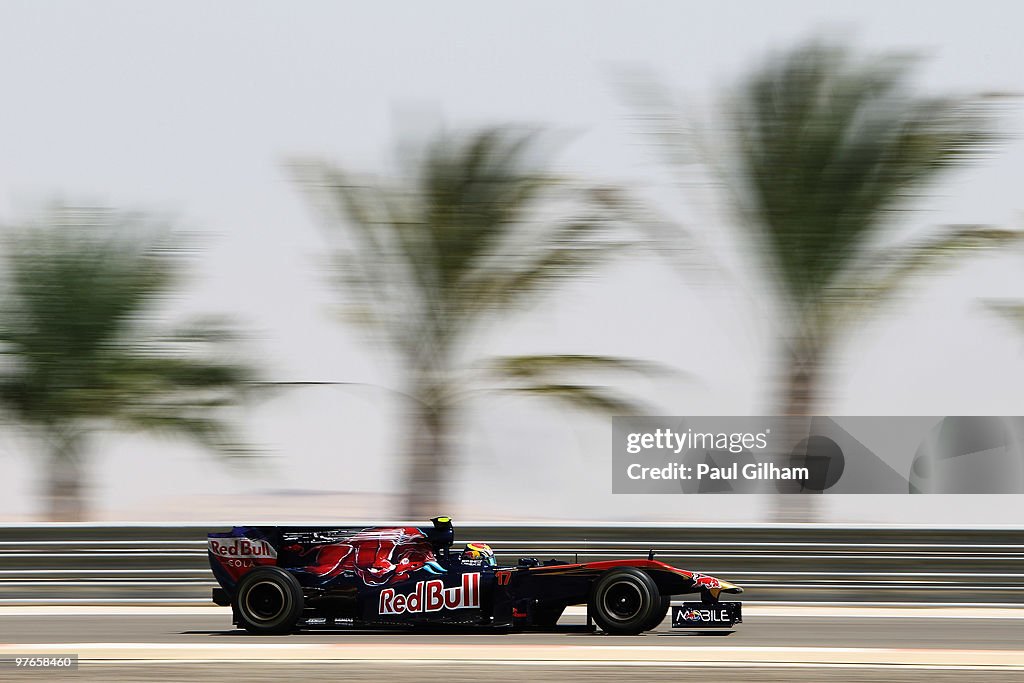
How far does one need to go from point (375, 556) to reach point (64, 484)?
11.2 meters

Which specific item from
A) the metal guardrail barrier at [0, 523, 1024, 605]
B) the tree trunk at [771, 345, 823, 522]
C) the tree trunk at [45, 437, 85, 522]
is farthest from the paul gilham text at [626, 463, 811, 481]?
the tree trunk at [45, 437, 85, 522]

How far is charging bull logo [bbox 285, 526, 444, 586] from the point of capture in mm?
10344

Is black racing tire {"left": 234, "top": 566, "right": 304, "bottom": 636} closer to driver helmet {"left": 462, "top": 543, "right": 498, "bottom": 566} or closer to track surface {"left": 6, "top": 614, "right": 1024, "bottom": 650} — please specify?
track surface {"left": 6, "top": 614, "right": 1024, "bottom": 650}

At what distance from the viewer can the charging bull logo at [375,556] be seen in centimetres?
1034

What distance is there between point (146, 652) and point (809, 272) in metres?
10.5

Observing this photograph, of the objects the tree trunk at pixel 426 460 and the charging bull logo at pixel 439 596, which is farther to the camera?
the tree trunk at pixel 426 460

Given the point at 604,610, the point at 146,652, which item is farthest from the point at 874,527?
the point at 146,652

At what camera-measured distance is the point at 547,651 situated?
961cm

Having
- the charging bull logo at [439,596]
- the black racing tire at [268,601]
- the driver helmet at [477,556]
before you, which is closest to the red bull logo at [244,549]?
the black racing tire at [268,601]

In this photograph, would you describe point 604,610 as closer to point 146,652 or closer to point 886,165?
point 146,652

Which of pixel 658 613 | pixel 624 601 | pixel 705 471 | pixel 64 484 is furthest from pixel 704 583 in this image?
pixel 64 484

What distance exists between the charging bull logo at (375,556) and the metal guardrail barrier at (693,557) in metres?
2.20

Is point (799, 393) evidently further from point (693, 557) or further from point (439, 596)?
point (439, 596)

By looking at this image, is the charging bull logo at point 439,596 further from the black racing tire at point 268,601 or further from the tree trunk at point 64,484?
the tree trunk at point 64,484
